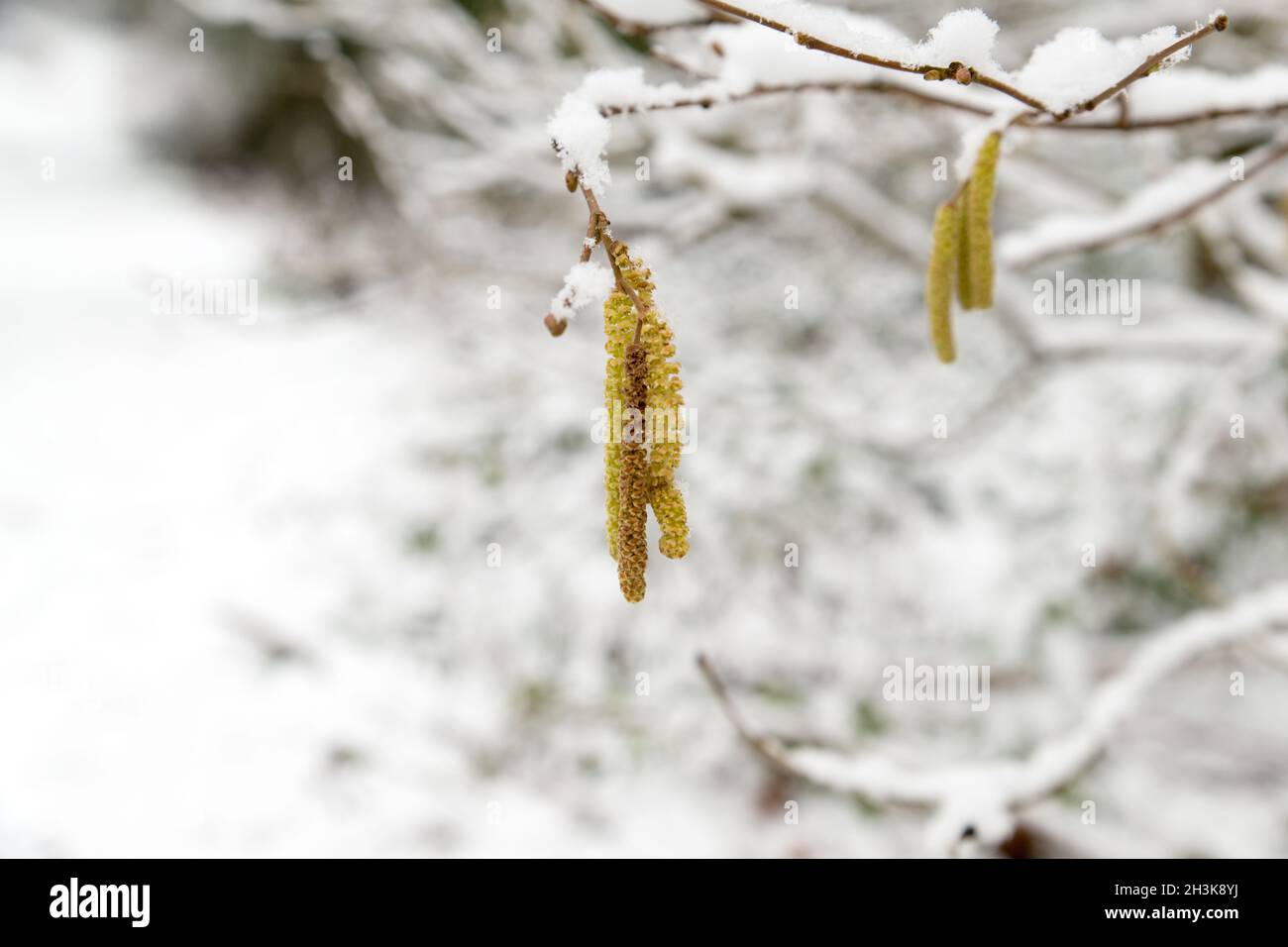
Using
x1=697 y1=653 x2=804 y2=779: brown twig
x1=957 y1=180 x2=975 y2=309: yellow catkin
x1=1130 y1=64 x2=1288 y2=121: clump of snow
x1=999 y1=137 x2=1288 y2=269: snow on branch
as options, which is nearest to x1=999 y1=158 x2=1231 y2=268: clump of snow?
x1=999 y1=137 x2=1288 y2=269: snow on branch

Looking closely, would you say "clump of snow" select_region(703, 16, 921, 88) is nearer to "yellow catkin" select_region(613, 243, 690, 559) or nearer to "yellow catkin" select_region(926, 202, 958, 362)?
"yellow catkin" select_region(926, 202, 958, 362)

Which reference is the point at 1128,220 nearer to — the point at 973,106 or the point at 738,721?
the point at 973,106

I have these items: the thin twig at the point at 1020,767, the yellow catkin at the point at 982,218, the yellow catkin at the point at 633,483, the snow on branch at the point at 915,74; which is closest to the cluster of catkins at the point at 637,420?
the yellow catkin at the point at 633,483

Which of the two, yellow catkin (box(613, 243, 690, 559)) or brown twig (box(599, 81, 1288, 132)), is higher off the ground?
brown twig (box(599, 81, 1288, 132))

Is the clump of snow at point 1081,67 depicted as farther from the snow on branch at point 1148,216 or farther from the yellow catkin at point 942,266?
the snow on branch at point 1148,216

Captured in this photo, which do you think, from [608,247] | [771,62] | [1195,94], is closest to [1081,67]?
[771,62]

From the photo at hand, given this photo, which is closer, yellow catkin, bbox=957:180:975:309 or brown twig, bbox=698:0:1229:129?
brown twig, bbox=698:0:1229:129
